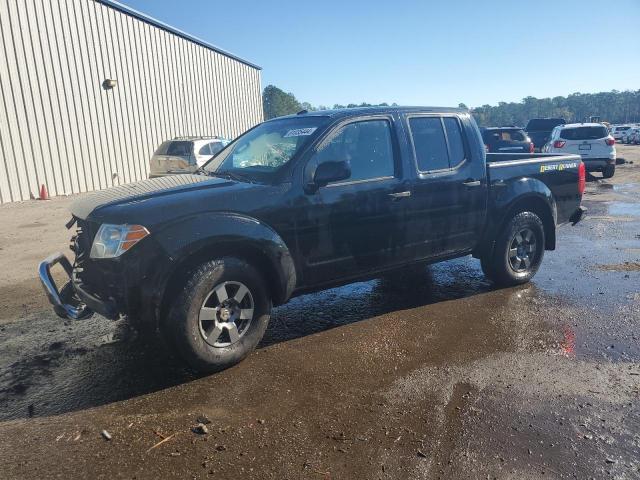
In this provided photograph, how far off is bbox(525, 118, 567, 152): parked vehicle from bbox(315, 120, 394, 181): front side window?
20704 millimetres

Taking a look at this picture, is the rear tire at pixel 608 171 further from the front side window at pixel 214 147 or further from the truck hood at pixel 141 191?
the truck hood at pixel 141 191

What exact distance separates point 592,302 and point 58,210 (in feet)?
38.9

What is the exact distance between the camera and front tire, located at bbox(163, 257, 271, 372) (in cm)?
334

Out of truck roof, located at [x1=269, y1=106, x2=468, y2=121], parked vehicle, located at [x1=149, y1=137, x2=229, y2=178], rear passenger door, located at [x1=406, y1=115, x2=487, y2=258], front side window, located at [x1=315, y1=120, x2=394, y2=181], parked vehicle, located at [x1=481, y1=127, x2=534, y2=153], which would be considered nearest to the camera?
front side window, located at [x1=315, y1=120, x2=394, y2=181]

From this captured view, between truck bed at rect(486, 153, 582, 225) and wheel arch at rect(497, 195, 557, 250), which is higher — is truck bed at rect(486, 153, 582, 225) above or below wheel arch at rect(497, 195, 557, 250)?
above

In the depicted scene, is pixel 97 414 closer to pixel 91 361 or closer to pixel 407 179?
pixel 91 361

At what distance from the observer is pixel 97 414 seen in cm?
307

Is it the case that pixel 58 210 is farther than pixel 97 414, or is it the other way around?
pixel 58 210

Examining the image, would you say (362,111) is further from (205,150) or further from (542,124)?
(542,124)

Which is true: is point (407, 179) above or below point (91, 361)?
above

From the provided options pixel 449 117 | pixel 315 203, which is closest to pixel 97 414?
pixel 315 203

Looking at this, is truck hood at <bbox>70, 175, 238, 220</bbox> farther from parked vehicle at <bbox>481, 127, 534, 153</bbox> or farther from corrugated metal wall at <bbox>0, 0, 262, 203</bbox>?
parked vehicle at <bbox>481, 127, 534, 153</bbox>

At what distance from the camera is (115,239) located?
3273 millimetres

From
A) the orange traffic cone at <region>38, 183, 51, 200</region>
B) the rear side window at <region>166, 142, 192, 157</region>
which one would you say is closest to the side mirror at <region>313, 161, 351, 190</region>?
the rear side window at <region>166, 142, 192, 157</region>
